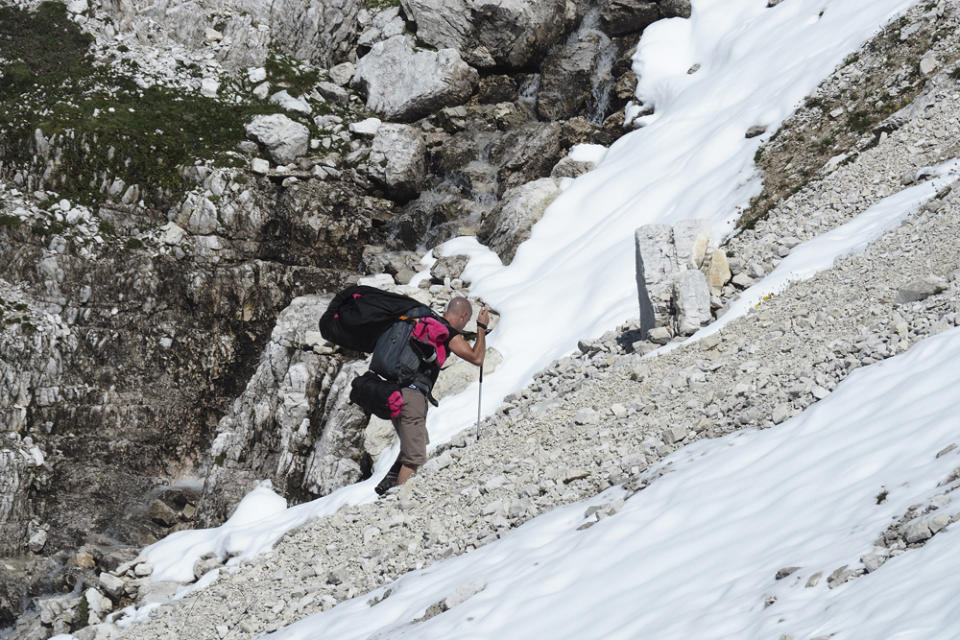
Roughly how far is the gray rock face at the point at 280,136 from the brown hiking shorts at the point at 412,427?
57.2 feet

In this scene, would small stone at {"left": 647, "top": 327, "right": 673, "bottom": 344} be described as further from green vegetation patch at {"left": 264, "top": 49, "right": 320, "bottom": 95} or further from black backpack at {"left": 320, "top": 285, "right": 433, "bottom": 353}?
green vegetation patch at {"left": 264, "top": 49, "right": 320, "bottom": 95}

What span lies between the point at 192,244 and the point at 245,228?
156 cm

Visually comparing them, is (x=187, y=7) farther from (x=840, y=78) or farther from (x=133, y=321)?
(x=840, y=78)

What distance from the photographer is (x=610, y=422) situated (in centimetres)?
1092

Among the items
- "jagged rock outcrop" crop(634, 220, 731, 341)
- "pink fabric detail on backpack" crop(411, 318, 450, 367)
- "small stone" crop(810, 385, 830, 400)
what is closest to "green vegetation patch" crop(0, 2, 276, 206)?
"jagged rock outcrop" crop(634, 220, 731, 341)

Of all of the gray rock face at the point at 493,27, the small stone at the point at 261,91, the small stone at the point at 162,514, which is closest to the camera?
the small stone at the point at 162,514

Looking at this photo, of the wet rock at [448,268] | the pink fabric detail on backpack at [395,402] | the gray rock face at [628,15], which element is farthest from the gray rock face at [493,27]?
the pink fabric detail on backpack at [395,402]

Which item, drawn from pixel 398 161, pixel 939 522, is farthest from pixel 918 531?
pixel 398 161

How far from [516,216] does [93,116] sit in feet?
43.4

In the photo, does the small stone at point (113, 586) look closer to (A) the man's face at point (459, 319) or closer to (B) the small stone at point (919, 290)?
(A) the man's face at point (459, 319)

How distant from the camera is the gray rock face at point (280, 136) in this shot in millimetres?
27672

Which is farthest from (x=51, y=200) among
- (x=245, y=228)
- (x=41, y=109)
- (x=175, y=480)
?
(x=175, y=480)

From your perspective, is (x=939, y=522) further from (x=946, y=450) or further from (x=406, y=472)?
(x=406, y=472)

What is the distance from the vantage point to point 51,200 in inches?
966
